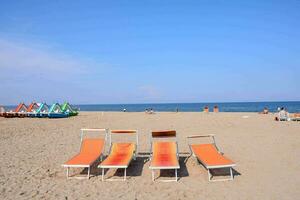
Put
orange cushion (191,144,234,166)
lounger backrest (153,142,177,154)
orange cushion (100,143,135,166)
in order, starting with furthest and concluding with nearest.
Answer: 1. lounger backrest (153,142,177,154)
2. orange cushion (100,143,135,166)
3. orange cushion (191,144,234,166)

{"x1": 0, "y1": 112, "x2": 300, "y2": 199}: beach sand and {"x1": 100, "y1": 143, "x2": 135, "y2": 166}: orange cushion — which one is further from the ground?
{"x1": 100, "y1": 143, "x2": 135, "y2": 166}: orange cushion

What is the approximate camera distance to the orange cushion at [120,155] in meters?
7.07

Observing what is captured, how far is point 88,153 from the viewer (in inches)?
318

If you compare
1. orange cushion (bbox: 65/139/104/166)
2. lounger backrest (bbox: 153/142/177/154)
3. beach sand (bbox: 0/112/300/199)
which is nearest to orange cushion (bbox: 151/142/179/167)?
lounger backrest (bbox: 153/142/177/154)

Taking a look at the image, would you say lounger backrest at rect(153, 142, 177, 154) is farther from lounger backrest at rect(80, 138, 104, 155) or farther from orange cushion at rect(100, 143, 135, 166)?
lounger backrest at rect(80, 138, 104, 155)

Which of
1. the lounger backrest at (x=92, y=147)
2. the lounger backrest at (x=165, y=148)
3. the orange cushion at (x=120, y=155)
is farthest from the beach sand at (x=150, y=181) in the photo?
the lounger backrest at (x=92, y=147)

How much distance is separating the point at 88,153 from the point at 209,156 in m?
3.11

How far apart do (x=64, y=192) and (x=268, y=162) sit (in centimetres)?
536

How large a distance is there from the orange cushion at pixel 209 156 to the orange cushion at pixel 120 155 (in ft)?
5.66

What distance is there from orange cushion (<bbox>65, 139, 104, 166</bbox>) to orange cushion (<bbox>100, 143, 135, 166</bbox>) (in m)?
0.34

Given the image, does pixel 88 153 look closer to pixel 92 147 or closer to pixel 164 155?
pixel 92 147

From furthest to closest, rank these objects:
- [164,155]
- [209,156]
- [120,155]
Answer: [120,155] → [164,155] → [209,156]

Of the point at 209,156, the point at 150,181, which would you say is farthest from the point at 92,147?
the point at 209,156

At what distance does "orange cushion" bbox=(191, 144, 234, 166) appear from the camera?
274 inches
